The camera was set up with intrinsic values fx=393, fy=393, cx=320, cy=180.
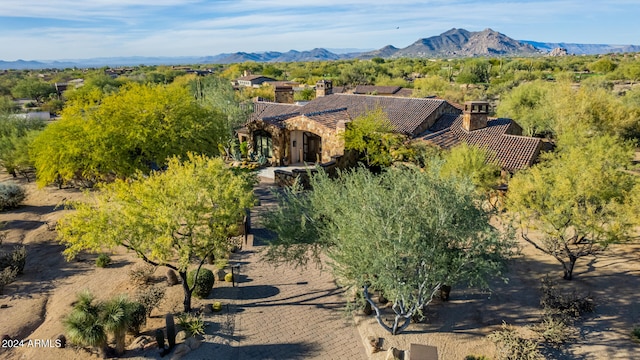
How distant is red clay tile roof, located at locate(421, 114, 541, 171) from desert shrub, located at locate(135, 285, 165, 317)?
21.5 metres

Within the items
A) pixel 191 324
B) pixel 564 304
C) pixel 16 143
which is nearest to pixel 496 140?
pixel 564 304

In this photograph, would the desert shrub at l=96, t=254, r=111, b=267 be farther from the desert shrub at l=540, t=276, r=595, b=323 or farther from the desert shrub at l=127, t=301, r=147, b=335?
the desert shrub at l=540, t=276, r=595, b=323

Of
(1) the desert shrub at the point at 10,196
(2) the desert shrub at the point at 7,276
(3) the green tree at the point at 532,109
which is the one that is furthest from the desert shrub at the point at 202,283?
(3) the green tree at the point at 532,109

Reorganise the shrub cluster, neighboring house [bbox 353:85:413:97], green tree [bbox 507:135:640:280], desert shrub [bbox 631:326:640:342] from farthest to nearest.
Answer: neighboring house [bbox 353:85:413:97] → the shrub cluster → green tree [bbox 507:135:640:280] → desert shrub [bbox 631:326:640:342]

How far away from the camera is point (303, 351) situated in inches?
543

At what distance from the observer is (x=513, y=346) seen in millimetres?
Result: 13148

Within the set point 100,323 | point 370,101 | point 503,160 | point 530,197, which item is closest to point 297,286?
point 100,323

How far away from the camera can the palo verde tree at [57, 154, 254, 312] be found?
13281 mm

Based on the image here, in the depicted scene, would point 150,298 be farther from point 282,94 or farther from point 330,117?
point 282,94

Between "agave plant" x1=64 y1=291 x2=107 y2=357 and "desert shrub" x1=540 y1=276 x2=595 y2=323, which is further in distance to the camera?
"desert shrub" x1=540 y1=276 x2=595 y2=323

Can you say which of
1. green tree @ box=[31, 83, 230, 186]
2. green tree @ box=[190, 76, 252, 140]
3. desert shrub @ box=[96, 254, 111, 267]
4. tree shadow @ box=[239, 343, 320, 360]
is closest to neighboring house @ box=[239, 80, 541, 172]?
green tree @ box=[190, 76, 252, 140]

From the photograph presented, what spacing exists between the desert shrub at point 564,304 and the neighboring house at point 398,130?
11342 mm

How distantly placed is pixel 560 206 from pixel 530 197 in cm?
130

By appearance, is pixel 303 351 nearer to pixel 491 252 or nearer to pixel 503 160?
pixel 491 252
